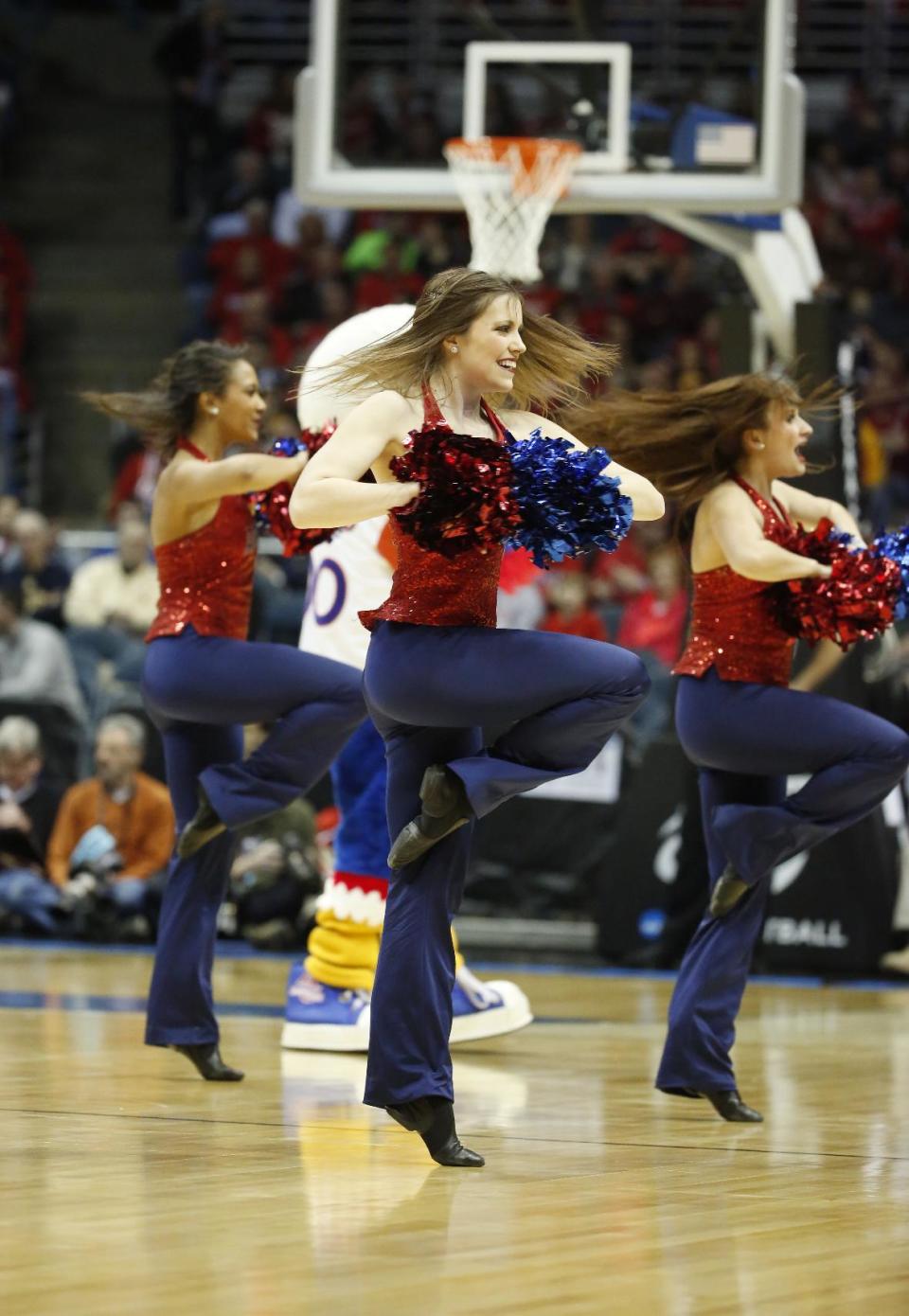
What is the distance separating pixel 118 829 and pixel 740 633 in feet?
20.3

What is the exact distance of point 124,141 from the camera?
21531 mm

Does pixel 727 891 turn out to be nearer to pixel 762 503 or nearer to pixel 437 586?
pixel 762 503

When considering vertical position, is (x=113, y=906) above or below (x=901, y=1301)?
below

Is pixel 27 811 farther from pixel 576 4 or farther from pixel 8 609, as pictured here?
pixel 576 4

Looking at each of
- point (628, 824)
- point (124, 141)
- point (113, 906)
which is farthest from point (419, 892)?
point (124, 141)

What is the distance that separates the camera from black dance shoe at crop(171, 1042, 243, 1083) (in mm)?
6410

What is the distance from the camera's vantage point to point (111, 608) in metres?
13.4

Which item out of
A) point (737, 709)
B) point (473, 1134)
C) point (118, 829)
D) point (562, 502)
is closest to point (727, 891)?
point (737, 709)

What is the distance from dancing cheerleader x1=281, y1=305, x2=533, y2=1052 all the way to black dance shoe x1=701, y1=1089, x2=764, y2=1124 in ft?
4.98

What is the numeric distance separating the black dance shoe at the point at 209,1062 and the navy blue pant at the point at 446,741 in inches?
61.6

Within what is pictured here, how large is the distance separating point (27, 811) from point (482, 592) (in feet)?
25.0

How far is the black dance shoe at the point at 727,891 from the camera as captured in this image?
5930 millimetres

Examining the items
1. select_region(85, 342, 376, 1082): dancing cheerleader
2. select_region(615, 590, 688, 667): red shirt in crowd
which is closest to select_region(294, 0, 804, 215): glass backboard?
select_region(615, 590, 688, 667): red shirt in crowd

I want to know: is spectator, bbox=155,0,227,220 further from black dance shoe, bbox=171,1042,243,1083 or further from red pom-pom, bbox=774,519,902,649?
red pom-pom, bbox=774,519,902,649
